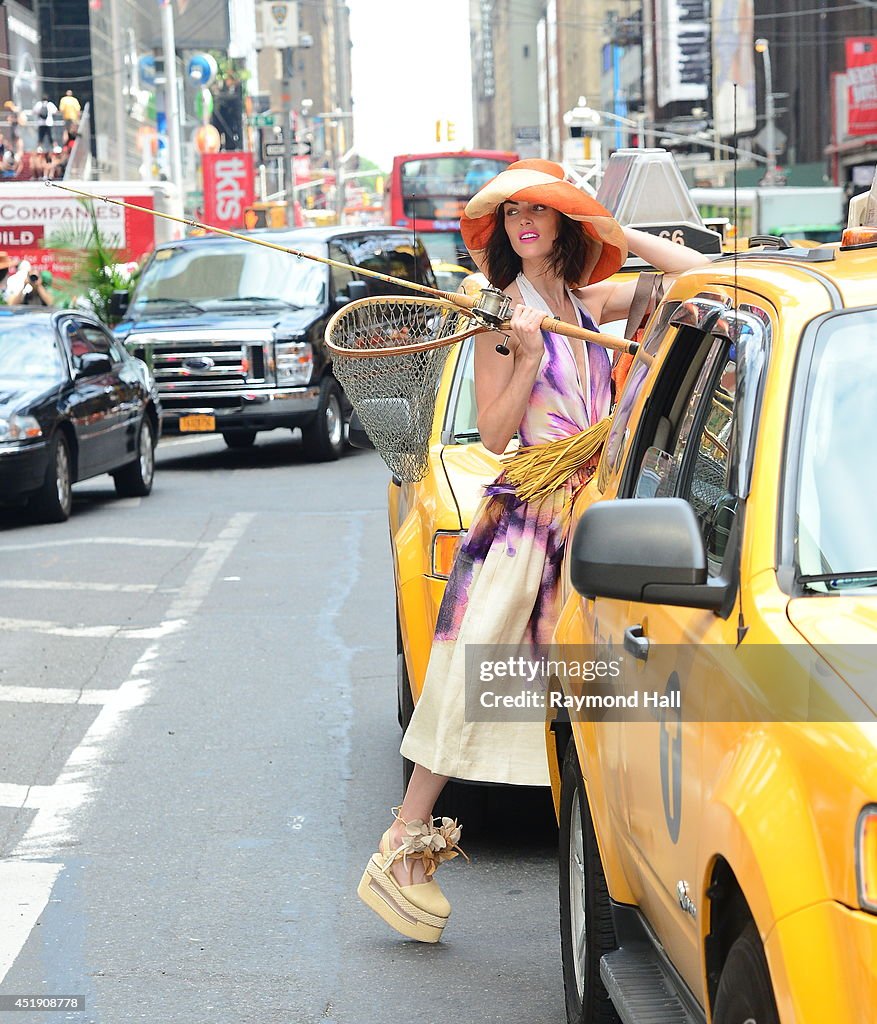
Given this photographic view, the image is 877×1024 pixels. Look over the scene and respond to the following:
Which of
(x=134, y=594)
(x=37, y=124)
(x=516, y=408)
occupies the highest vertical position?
(x=37, y=124)

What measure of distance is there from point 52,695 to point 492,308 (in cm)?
431

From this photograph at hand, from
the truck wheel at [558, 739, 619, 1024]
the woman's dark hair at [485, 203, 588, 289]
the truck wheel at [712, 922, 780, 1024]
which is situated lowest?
the truck wheel at [558, 739, 619, 1024]

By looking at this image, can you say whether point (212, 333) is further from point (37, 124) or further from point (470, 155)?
point (37, 124)

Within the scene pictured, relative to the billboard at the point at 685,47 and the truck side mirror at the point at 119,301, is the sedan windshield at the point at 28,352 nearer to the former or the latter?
the truck side mirror at the point at 119,301

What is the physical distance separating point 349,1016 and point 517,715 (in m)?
0.90

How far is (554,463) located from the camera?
189 inches

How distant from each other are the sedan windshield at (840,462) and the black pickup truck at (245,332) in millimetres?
14973

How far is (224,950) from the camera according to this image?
5004 mm

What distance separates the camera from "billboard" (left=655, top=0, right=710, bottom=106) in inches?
3450

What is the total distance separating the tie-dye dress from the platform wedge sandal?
0.20m

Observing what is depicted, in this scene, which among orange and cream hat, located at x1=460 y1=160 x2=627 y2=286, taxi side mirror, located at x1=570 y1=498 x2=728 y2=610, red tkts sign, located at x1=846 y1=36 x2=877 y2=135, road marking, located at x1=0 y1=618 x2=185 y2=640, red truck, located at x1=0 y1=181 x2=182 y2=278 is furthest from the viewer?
red tkts sign, located at x1=846 y1=36 x2=877 y2=135

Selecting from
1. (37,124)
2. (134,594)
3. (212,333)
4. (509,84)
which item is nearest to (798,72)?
(37,124)

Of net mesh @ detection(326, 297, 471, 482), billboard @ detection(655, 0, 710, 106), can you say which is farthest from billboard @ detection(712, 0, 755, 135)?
net mesh @ detection(326, 297, 471, 482)

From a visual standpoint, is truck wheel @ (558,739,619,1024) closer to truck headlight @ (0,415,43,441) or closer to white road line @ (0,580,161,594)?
white road line @ (0,580,161,594)
